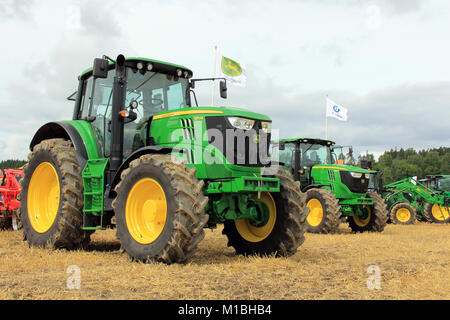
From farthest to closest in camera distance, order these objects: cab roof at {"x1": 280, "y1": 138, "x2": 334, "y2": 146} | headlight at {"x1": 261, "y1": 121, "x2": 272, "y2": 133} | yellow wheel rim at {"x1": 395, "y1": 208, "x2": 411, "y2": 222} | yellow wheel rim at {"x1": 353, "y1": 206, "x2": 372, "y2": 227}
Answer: yellow wheel rim at {"x1": 395, "y1": 208, "x2": 411, "y2": 222}, cab roof at {"x1": 280, "y1": 138, "x2": 334, "y2": 146}, yellow wheel rim at {"x1": 353, "y1": 206, "x2": 372, "y2": 227}, headlight at {"x1": 261, "y1": 121, "x2": 272, "y2": 133}

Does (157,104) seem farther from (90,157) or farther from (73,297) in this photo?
(73,297)

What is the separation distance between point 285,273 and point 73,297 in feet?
8.26

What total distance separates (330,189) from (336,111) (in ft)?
29.0

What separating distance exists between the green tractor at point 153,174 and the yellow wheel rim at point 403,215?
557 inches

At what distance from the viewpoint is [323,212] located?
13.3m

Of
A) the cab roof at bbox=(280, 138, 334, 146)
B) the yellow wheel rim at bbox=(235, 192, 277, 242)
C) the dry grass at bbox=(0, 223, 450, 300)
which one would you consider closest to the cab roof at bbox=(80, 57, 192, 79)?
the yellow wheel rim at bbox=(235, 192, 277, 242)

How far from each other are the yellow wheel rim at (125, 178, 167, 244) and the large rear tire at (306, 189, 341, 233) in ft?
25.7

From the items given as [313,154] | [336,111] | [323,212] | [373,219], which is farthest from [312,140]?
[336,111]

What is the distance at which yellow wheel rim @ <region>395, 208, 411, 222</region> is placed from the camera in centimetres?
1948

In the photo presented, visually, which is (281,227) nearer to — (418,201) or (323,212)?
(323,212)

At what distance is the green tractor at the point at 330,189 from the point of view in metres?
13.4

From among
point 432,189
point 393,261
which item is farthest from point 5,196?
point 432,189

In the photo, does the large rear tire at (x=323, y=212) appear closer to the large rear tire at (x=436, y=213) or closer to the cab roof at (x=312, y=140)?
the cab roof at (x=312, y=140)

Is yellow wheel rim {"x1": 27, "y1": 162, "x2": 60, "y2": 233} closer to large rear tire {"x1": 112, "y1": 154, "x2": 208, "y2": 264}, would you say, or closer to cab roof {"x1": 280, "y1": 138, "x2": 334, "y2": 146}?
large rear tire {"x1": 112, "y1": 154, "x2": 208, "y2": 264}
